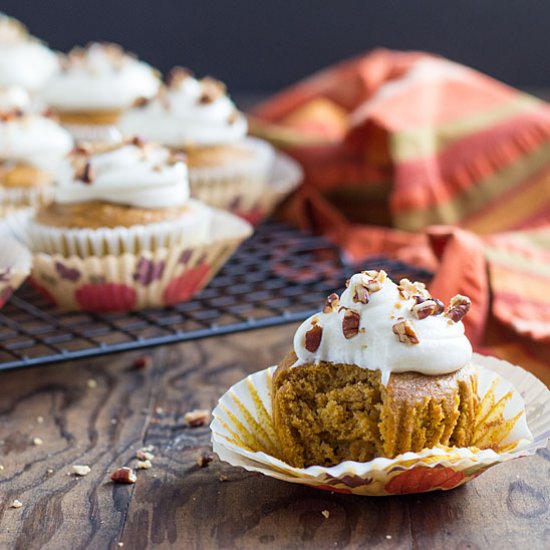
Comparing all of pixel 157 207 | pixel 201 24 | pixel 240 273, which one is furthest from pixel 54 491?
pixel 201 24

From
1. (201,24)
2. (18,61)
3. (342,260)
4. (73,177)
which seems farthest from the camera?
(201,24)

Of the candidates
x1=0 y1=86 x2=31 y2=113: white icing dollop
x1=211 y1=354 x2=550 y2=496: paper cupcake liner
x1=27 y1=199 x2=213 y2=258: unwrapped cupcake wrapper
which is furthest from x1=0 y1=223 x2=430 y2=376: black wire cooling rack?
x1=0 y1=86 x2=31 y2=113: white icing dollop

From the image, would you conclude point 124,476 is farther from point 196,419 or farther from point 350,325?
point 350,325

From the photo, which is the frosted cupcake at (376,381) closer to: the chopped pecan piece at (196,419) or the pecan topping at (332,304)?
the pecan topping at (332,304)

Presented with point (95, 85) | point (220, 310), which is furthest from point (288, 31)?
point (220, 310)

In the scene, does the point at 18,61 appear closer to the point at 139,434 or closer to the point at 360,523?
the point at 139,434

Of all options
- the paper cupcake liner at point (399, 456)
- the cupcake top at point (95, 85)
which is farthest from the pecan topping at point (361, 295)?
the cupcake top at point (95, 85)

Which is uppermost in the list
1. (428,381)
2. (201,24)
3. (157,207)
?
(428,381)
